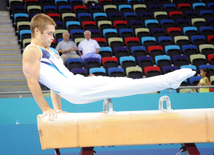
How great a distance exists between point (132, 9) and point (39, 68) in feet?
29.8

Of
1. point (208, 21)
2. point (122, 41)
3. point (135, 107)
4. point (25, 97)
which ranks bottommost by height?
point (135, 107)

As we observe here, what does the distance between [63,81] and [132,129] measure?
0.78 m

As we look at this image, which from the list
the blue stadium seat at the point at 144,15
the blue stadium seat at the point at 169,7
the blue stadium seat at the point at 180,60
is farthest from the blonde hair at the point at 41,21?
the blue stadium seat at the point at 169,7

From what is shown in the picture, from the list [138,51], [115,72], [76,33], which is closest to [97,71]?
[115,72]

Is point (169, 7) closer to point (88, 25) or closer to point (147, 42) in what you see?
point (147, 42)

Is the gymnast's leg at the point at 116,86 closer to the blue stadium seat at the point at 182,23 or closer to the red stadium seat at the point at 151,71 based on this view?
the red stadium seat at the point at 151,71

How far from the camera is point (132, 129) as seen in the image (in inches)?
93.8

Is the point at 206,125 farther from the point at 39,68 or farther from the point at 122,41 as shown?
the point at 122,41

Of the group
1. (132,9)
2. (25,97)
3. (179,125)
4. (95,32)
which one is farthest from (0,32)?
(179,125)

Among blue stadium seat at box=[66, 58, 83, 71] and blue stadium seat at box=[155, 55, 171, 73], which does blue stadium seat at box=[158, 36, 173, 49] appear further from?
blue stadium seat at box=[66, 58, 83, 71]

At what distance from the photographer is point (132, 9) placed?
11000 millimetres

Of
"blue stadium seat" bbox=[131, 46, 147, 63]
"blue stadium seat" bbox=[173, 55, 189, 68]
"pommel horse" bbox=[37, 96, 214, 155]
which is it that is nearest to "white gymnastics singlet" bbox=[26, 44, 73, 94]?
"pommel horse" bbox=[37, 96, 214, 155]

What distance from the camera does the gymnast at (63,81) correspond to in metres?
2.29

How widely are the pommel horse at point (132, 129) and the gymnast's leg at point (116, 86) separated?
0.61 ft
